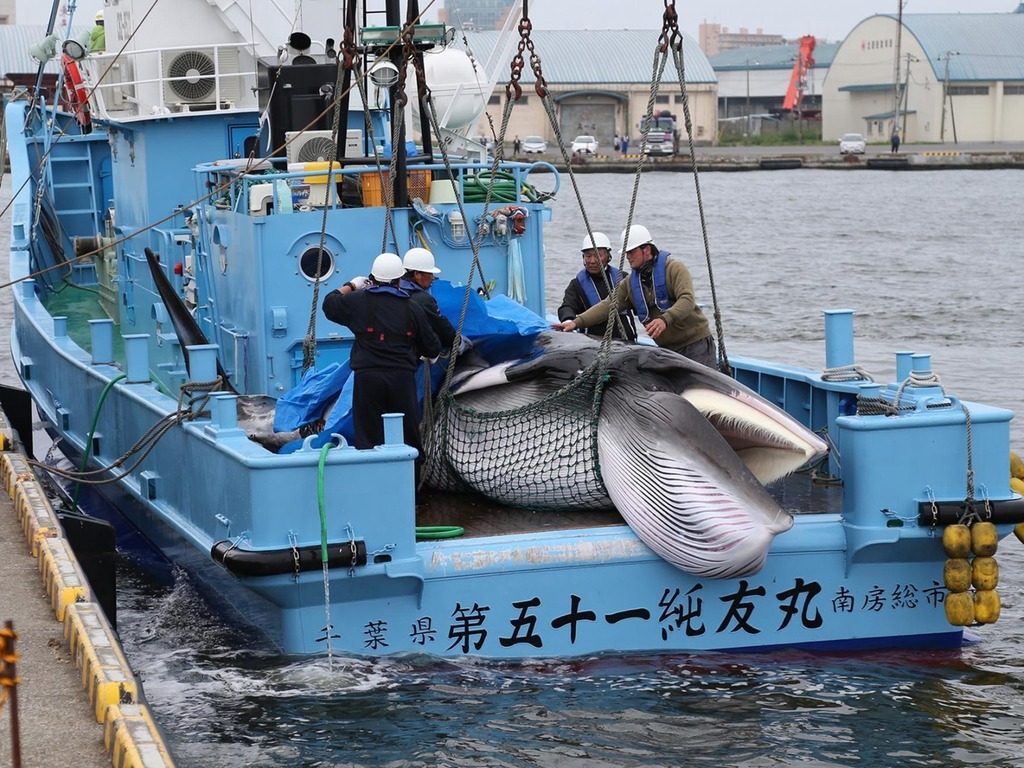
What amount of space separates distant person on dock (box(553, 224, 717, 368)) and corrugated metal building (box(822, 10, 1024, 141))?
81.4 metres

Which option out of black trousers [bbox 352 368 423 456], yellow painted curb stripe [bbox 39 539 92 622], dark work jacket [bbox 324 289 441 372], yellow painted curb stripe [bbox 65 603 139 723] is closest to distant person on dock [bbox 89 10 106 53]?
dark work jacket [bbox 324 289 441 372]

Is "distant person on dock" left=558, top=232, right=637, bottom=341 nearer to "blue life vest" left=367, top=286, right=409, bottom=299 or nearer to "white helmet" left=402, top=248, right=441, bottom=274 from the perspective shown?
"white helmet" left=402, top=248, right=441, bottom=274

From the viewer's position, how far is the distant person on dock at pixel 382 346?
8281mm

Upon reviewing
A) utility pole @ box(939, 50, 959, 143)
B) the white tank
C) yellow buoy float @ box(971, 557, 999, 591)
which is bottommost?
yellow buoy float @ box(971, 557, 999, 591)

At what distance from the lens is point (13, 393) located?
12445 millimetres

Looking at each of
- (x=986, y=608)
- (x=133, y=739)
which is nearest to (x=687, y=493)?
(x=986, y=608)

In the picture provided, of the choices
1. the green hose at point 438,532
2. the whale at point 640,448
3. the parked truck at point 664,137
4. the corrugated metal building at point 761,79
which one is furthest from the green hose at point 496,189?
the corrugated metal building at point 761,79

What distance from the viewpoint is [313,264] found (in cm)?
1015

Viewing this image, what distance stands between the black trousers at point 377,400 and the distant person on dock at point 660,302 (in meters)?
1.55

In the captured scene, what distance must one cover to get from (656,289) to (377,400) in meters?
2.09

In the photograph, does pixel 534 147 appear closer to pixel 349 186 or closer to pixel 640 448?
pixel 349 186

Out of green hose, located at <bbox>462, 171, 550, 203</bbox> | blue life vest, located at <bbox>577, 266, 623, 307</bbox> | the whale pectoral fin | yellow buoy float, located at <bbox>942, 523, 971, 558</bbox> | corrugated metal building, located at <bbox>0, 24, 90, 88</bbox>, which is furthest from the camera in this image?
corrugated metal building, located at <bbox>0, 24, 90, 88</bbox>

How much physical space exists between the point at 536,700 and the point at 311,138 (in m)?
5.21

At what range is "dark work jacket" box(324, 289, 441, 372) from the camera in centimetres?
827
